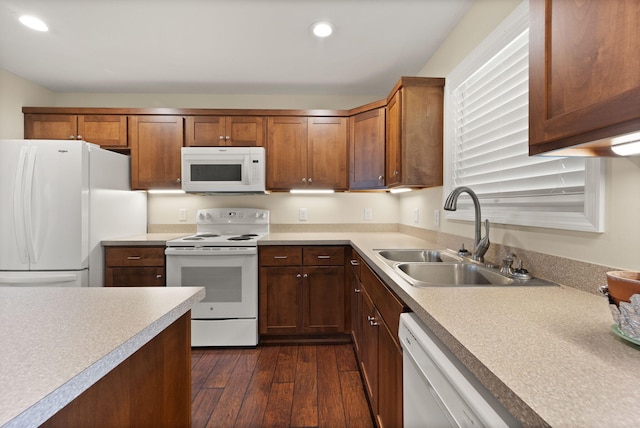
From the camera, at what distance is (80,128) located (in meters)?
2.70

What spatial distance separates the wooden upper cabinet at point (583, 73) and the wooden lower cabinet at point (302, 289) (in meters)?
1.93

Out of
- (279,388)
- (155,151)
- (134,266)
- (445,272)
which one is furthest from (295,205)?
(445,272)

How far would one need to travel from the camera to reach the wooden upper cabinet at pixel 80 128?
267cm

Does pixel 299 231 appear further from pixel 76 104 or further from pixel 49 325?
pixel 76 104

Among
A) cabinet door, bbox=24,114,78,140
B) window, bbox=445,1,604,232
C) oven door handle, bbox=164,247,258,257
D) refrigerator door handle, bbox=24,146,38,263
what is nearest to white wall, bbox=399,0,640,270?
window, bbox=445,1,604,232

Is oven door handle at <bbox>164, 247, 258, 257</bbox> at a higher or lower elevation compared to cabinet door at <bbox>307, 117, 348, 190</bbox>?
lower

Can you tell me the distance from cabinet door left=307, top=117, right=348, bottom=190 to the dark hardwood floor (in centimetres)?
152

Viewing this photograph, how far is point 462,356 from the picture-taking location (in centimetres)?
59

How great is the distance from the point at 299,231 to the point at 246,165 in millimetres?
919

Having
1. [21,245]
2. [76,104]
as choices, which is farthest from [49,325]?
[76,104]

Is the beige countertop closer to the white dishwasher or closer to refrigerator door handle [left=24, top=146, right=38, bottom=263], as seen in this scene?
the white dishwasher

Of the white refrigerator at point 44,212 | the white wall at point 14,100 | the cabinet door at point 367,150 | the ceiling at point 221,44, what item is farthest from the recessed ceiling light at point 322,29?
the white wall at point 14,100

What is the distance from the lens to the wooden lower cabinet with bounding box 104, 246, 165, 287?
2.41 m

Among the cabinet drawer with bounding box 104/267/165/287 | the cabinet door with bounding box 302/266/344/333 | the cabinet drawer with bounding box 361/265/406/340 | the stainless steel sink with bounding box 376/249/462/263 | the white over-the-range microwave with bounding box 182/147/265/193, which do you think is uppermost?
the white over-the-range microwave with bounding box 182/147/265/193
